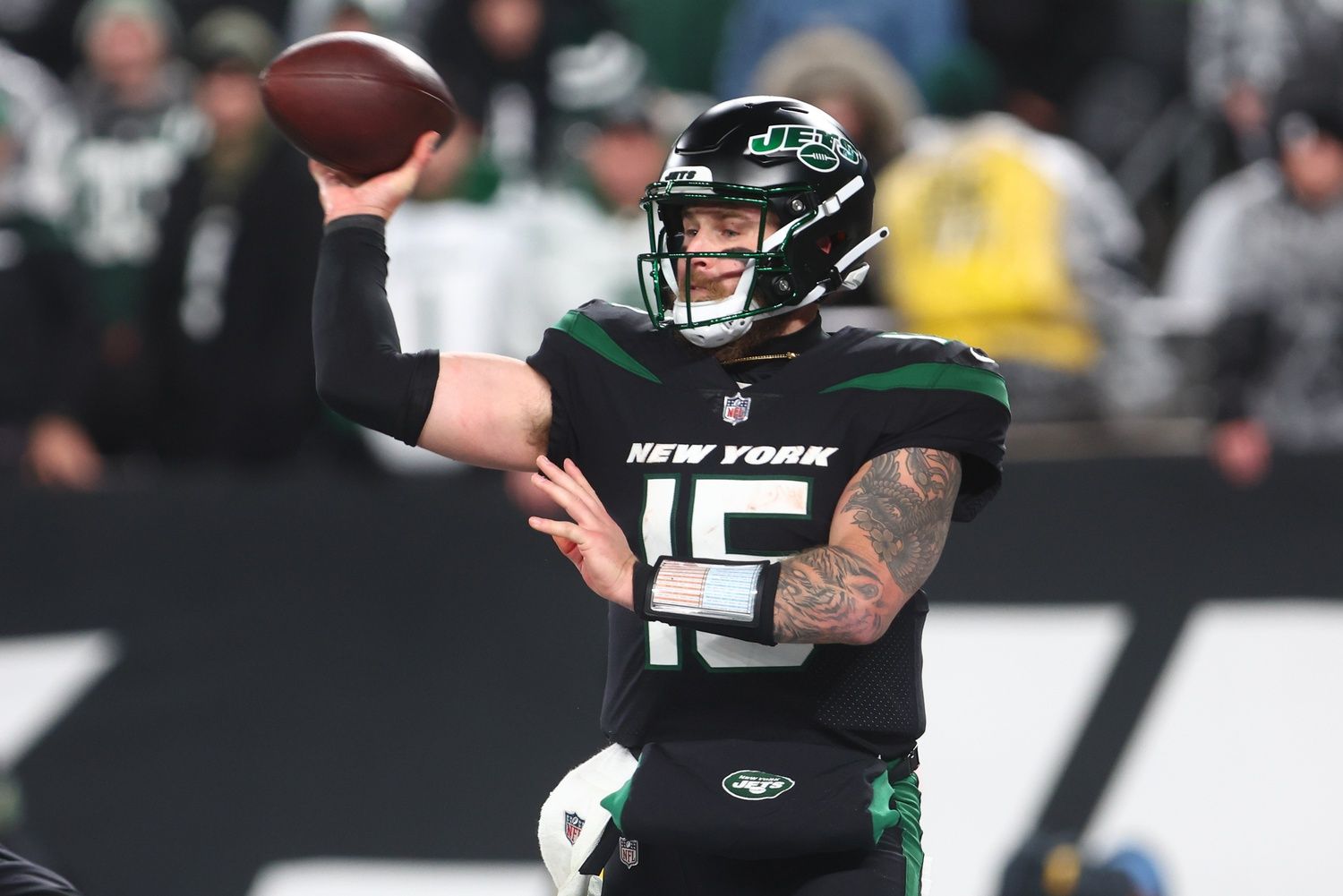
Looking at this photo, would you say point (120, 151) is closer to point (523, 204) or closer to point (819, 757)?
point (523, 204)

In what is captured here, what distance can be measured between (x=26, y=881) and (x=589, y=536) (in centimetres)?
120

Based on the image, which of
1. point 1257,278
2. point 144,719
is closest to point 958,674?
point 1257,278

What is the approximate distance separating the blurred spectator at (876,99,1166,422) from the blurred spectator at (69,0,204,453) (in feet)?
8.53

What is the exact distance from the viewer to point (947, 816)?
19.7ft

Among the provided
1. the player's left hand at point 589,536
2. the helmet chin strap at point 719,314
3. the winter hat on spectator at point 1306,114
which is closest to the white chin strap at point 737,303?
the helmet chin strap at point 719,314

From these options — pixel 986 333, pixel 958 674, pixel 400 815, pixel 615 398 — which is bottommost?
pixel 400 815

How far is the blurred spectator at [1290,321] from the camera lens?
19.4ft

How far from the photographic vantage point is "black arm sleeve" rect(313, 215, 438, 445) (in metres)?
3.12

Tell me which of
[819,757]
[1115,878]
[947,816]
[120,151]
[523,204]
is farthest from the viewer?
[120,151]

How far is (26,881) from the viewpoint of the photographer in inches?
131

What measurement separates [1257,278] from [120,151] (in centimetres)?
400

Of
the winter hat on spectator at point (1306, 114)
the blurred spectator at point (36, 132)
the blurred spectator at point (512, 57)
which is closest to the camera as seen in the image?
the winter hat on spectator at point (1306, 114)

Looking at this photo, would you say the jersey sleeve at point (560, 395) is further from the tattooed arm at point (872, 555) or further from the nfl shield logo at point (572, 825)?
the nfl shield logo at point (572, 825)

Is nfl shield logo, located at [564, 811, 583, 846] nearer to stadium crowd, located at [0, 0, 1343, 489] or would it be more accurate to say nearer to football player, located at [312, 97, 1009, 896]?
football player, located at [312, 97, 1009, 896]
